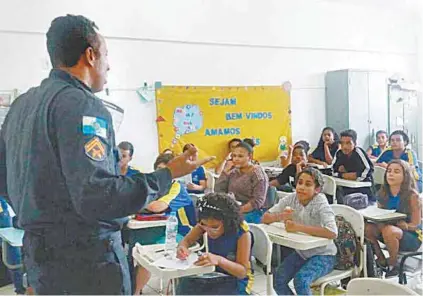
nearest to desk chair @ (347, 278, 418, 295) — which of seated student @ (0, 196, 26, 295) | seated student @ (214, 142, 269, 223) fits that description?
seated student @ (214, 142, 269, 223)

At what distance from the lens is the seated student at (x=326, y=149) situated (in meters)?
5.61

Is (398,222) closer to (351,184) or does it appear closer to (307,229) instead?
(307,229)

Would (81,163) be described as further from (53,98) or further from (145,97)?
(145,97)

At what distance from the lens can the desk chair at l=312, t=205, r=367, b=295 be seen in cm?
258

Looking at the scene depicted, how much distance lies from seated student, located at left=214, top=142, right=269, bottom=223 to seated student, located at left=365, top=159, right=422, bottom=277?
2.82 feet

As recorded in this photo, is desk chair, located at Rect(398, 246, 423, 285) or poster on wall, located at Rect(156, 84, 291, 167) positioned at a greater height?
A: poster on wall, located at Rect(156, 84, 291, 167)

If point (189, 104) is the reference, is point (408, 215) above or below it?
below

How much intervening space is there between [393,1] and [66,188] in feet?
19.9

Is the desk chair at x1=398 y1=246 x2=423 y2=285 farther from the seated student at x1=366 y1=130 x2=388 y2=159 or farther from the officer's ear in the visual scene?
the seated student at x1=366 y1=130 x2=388 y2=159

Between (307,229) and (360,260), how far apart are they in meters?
0.37

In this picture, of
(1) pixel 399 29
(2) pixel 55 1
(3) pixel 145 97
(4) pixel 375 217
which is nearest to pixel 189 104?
(3) pixel 145 97

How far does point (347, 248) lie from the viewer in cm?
276

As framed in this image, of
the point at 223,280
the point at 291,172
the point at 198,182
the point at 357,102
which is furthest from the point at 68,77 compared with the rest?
the point at 357,102

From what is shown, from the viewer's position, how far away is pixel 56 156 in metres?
1.12
